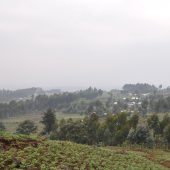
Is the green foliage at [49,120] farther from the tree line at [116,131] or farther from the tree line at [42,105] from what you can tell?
the tree line at [42,105]

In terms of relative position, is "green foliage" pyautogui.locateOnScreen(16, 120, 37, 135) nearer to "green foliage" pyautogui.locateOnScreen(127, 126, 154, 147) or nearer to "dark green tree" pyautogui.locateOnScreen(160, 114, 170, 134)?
"green foliage" pyautogui.locateOnScreen(127, 126, 154, 147)

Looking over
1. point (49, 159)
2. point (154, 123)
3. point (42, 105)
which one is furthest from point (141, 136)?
point (42, 105)

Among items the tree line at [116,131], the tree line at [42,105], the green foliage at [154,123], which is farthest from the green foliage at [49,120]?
the tree line at [42,105]

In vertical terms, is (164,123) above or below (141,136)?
above

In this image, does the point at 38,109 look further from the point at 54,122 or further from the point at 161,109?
the point at 54,122

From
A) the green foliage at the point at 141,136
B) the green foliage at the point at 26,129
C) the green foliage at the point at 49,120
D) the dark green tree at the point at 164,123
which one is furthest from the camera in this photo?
the green foliage at the point at 49,120

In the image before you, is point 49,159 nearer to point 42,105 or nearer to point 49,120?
point 49,120

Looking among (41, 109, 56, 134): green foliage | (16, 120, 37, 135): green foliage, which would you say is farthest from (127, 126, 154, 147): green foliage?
(16, 120, 37, 135): green foliage

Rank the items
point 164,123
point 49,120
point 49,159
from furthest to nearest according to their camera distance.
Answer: point 49,120 < point 164,123 < point 49,159

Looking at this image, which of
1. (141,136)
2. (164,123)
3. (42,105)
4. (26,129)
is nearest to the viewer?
(141,136)

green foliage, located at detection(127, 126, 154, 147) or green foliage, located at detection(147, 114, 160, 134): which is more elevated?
green foliage, located at detection(147, 114, 160, 134)

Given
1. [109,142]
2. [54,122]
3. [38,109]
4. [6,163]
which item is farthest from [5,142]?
[38,109]

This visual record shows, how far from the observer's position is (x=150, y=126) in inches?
2608

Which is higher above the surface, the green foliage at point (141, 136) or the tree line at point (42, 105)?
the tree line at point (42, 105)
